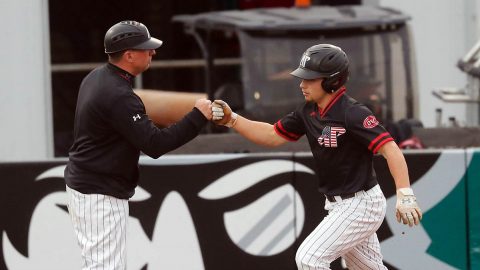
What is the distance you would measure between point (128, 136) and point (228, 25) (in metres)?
7.77

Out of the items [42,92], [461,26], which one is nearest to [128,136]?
[42,92]

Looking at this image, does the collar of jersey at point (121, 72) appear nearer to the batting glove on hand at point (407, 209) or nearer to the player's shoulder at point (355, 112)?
the player's shoulder at point (355, 112)

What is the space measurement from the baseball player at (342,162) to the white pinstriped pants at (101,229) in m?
1.01

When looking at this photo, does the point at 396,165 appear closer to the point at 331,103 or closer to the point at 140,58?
the point at 331,103

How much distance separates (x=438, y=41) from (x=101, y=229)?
11346 mm

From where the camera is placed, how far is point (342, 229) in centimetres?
714

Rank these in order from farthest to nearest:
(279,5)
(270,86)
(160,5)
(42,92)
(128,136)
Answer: (160,5) → (279,5) → (42,92) → (270,86) → (128,136)

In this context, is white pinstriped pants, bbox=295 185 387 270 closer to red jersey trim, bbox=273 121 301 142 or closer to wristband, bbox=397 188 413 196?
wristband, bbox=397 188 413 196

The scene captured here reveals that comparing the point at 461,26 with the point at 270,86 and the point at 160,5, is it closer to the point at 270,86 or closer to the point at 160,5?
the point at 270,86

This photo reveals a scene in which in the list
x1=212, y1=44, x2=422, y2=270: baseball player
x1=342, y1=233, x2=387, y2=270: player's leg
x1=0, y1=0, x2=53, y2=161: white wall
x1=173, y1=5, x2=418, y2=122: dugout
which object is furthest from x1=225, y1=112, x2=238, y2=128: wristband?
x1=0, y1=0, x2=53, y2=161: white wall

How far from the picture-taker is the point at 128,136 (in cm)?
699

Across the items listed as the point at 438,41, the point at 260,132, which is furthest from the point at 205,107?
the point at 438,41

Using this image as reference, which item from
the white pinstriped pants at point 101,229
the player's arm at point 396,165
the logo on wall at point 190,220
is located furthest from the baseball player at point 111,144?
the logo on wall at point 190,220

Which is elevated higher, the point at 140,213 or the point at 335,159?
the point at 335,159
